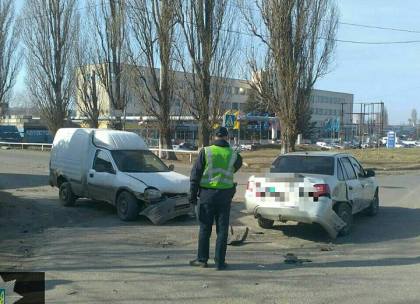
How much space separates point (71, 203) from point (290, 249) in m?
6.49

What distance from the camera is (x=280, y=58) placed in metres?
28.0

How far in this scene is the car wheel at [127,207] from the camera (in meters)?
11.3

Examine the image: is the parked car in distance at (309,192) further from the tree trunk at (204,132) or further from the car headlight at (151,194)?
the tree trunk at (204,132)

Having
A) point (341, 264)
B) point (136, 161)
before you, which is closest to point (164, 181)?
point (136, 161)

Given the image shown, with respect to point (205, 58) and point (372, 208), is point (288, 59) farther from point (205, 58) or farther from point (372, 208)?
point (372, 208)

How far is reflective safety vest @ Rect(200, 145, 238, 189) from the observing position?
7.22 meters

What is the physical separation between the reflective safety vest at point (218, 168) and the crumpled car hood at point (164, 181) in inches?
159

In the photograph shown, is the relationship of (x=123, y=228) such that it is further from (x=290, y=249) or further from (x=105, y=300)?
(x=105, y=300)

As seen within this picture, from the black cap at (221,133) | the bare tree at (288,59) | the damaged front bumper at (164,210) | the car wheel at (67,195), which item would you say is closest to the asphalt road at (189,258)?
the damaged front bumper at (164,210)

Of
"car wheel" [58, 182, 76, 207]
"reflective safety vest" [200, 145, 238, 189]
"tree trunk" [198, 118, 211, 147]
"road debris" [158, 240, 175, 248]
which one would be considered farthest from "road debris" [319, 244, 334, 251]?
"tree trunk" [198, 118, 211, 147]

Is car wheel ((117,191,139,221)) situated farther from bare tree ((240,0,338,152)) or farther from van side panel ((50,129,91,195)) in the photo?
bare tree ((240,0,338,152))

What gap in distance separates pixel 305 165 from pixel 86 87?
108ft

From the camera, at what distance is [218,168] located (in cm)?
724

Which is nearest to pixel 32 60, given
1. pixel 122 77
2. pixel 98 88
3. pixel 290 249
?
pixel 98 88
